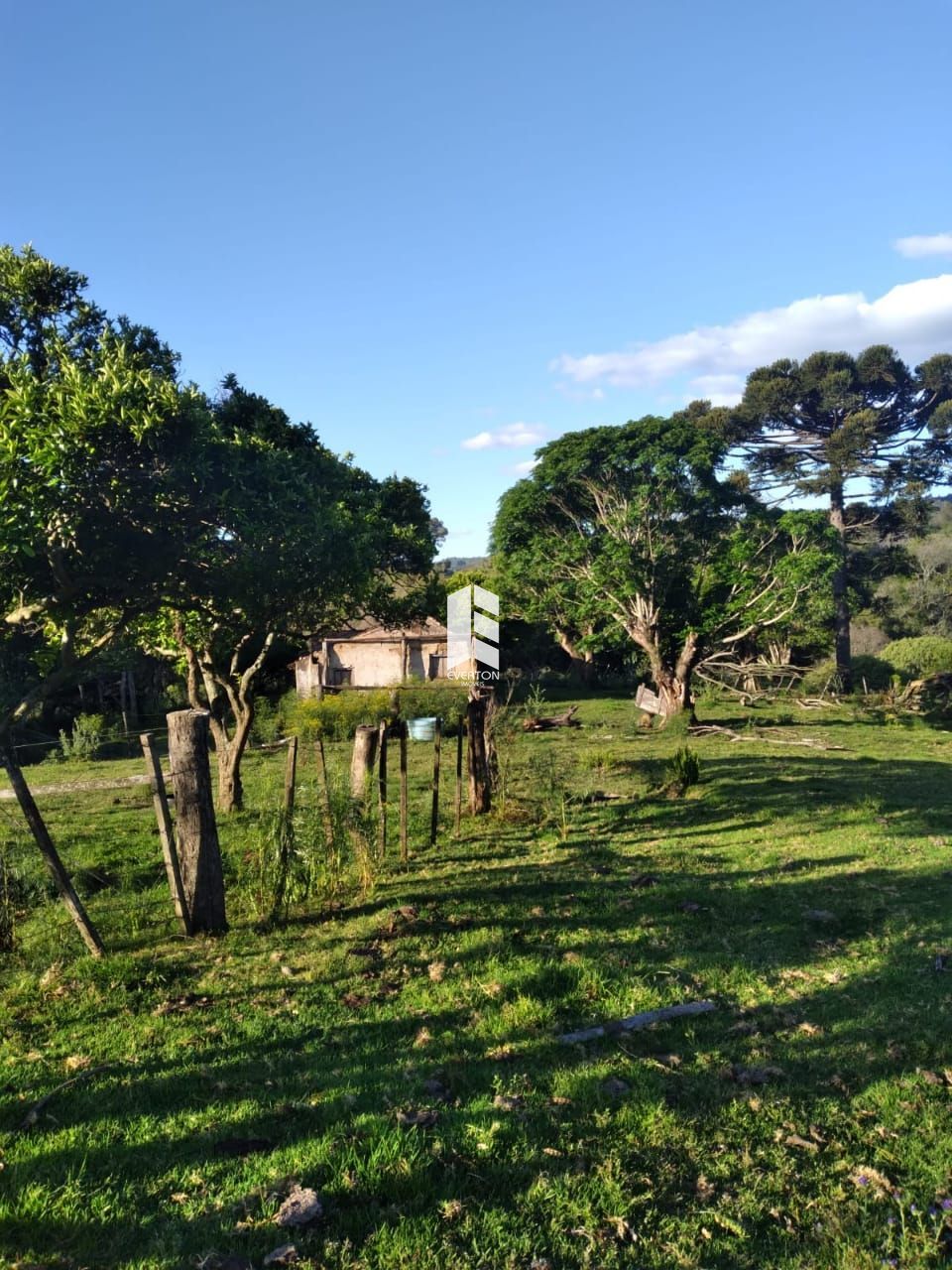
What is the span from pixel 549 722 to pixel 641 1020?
62.1ft

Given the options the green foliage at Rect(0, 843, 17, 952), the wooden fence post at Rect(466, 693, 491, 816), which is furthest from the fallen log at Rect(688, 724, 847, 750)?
the green foliage at Rect(0, 843, 17, 952)

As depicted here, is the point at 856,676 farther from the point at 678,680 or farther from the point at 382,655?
the point at 382,655

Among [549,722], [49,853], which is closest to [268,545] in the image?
[49,853]

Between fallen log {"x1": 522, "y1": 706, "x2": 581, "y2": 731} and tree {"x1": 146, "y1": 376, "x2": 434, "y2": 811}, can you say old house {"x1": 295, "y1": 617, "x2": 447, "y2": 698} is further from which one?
tree {"x1": 146, "y1": 376, "x2": 434, "y2": 811}

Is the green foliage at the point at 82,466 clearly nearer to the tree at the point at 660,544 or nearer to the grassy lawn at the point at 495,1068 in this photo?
the grassy lawn at the point at 495,1068

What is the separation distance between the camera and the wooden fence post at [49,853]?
226 inches

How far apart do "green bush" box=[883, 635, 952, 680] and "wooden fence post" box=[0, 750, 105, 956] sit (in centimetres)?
3073

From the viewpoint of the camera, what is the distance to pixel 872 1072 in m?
4.30

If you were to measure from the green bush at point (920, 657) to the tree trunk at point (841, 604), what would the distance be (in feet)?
6.13

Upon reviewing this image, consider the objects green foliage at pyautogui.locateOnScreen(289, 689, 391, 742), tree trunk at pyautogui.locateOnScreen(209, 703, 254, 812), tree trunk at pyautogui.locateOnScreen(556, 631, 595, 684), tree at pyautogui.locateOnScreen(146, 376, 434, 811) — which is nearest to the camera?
tree at pyautogui.locateOnScreen(146, 376, 434, 811)

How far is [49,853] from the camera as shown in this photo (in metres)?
5.81

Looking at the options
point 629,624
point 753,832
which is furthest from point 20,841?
point 629,624

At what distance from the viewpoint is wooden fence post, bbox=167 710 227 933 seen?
6477mm

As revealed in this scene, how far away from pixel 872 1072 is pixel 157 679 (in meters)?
28.8
